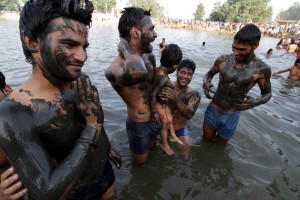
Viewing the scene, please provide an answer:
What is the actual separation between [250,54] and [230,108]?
1032 mm

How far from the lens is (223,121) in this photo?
3367 mm

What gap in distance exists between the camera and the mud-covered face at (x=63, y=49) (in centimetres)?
116

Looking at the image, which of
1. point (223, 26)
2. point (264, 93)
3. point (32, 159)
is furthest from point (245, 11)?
point (32, 159)

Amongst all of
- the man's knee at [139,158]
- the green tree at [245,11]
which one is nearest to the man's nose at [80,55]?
the man's knee at [139,158]

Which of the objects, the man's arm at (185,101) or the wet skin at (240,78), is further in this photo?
the wet skin at (240,78)

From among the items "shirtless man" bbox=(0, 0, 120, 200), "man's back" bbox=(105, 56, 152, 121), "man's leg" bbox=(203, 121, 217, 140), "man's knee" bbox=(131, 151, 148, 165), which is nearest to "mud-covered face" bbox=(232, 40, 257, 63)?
"man's leg" bbox=(203, 121, 217, 140)

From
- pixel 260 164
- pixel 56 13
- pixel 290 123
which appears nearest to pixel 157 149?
pixel 260 164

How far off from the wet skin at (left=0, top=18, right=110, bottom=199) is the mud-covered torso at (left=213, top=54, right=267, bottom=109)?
104 inches

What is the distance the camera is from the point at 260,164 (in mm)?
3289

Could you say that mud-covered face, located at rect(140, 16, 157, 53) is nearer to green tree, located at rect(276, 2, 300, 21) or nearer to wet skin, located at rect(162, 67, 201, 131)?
wet skin, located at rect(162, 67, 201, 131)

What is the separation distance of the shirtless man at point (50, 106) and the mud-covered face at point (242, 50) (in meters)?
2.49

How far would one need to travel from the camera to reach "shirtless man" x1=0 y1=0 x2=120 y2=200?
3.43ft

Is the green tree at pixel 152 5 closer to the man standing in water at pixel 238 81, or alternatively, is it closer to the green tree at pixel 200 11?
the green tree at pixel 200 11

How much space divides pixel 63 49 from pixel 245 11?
180ft
